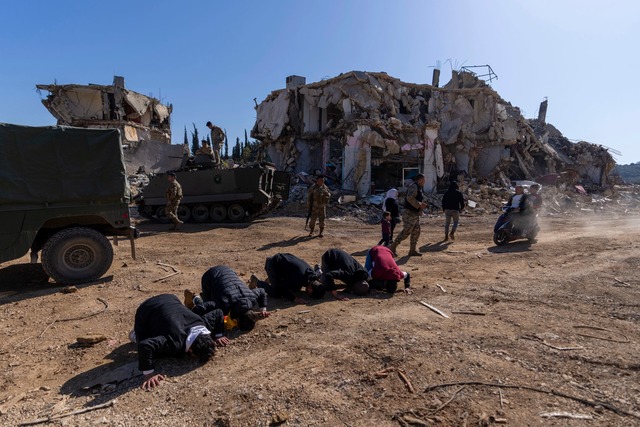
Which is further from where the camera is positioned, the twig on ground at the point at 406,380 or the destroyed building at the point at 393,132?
the destroyed building at the point at 393,132

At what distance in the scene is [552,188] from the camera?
21.4 meters

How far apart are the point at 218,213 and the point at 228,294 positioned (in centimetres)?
1054

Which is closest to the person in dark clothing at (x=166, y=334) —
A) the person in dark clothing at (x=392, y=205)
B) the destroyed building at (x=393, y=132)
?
the person in dark clothing at (x=392, y=205)

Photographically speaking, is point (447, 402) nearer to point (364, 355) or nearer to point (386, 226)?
point (364, 355)

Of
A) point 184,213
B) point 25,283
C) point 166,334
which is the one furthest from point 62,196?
point 184,213

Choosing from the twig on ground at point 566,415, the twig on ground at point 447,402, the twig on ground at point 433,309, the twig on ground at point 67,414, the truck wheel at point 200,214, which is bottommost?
the twig on ground at point 67,414

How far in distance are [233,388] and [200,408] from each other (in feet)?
1.05

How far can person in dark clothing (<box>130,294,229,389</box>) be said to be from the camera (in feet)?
11.0

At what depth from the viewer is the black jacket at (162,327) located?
11.0 feet

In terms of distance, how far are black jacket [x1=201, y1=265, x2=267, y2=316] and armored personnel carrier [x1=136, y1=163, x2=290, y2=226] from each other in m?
9.40

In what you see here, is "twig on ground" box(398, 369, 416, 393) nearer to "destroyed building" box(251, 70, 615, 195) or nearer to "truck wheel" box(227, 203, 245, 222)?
"truck wheel" box(227, 203, 245, 222)

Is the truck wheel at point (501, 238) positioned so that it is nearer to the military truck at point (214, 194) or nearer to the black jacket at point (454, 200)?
the black jacket at point (454, 200)

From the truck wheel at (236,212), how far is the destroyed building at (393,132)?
24.2ft

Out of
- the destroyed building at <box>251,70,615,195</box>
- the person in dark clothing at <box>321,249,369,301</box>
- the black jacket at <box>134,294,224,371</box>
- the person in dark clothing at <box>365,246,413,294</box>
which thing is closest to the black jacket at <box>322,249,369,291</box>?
the person in dark clothing at <box>321,249,369,301</box>
